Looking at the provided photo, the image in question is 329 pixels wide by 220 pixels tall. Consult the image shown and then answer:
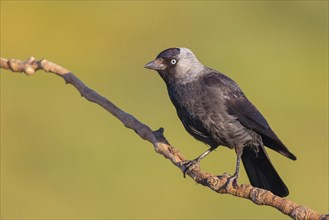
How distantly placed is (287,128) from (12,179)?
4590 millimetres

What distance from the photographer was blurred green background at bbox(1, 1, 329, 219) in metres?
13.1

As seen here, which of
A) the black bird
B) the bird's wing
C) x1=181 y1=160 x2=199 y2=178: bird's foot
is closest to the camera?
x1=181 y1=160 x2=199 y2=178: bird's foot

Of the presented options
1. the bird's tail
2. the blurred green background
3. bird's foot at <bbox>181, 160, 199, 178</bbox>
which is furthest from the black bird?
the blurred green background

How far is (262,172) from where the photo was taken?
8.54 metres

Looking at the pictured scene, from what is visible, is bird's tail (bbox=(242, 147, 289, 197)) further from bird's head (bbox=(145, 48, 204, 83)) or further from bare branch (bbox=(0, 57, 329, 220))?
bare branch (bbox=(0, 57, 329, 220))

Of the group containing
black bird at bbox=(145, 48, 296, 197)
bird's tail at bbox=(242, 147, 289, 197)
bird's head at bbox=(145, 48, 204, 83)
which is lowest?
bird's tail at bbox=(242, 147, 289, 197)

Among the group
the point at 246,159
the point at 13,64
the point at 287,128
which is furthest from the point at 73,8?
the point at 13,64

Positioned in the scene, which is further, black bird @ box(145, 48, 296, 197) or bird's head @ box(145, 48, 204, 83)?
bird's head @ box(145, 48, 204, 83)

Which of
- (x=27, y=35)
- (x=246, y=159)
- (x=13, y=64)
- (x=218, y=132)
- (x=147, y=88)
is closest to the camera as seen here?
(x=13, y=64)

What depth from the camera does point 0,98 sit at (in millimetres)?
15836

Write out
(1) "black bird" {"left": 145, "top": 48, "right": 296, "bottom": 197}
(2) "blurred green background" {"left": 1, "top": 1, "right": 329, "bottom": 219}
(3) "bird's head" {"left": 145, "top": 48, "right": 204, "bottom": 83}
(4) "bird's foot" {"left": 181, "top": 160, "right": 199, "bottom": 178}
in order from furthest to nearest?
(2) "blurred green background" {"left": 1, "top": 1, "right": 329, "bottom": 219} → (3) "bird's head" {"left": 145, "top": 48, "right": 204, "bottom": 83} → (1) "black bird" {"left": 145, "top": 48, "right": 296, "bottom": 197} → (4) "bird's foot" {"left": 181, "top": 160, "right": 199, "bottom": 178}

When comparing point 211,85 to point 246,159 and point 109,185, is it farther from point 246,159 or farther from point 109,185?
point 109,185

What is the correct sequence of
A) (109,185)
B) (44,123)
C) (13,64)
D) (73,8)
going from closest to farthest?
(13,64)
(109,185)
(44,123)
(73,8)

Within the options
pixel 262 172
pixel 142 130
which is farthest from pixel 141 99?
pixel 142 130
